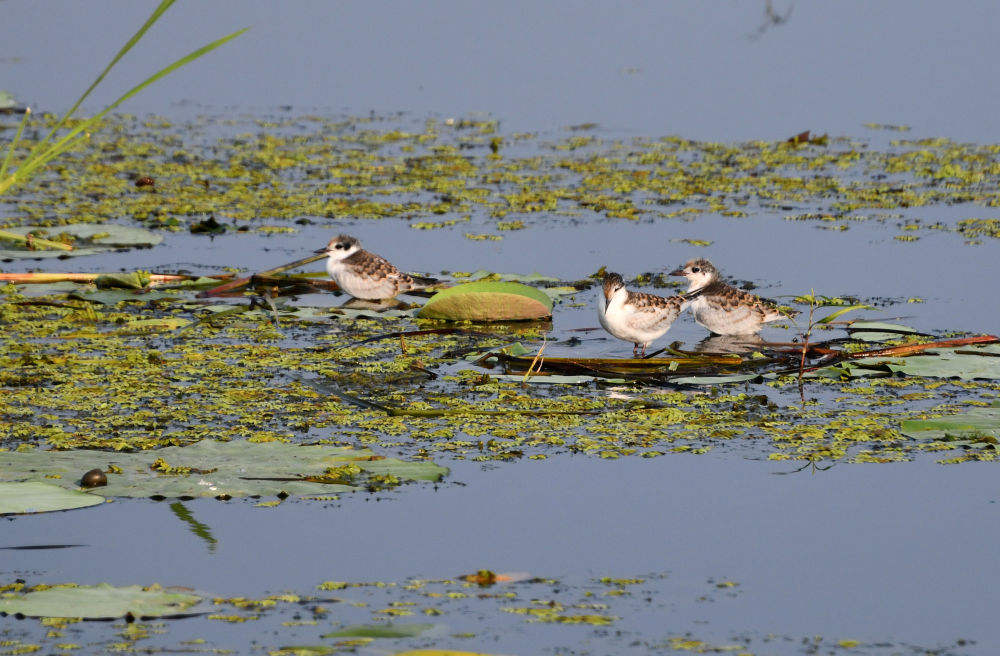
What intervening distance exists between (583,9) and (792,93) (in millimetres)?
7106

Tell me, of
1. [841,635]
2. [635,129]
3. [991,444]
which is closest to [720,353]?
[991,444]

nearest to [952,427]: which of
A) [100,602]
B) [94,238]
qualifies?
[100,602]

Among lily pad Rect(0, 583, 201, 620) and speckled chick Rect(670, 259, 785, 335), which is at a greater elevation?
speckled chick Rect(670, 259, 785, 335)

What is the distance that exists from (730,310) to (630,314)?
2.15 ft

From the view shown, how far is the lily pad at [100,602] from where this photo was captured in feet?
12.8

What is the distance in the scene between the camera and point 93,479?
4820 millimetres

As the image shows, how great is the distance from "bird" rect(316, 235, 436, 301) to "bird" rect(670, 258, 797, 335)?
1.83 meters

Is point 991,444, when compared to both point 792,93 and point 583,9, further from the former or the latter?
point 583,9

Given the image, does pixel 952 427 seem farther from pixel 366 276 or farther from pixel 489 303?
pixel 366 276

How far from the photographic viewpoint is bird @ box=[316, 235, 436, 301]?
8602 millimetres

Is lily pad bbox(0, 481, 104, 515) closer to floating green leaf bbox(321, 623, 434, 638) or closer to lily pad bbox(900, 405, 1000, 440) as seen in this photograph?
floating green leaf bbox(321, 623, 434, 638)

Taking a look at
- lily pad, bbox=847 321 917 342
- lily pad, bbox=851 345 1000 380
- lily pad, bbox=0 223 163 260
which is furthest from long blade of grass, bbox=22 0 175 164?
lily pad, bbox=0 223 163 260

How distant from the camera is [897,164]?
13.2 m

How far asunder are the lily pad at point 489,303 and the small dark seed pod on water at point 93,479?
3098 millimetres
